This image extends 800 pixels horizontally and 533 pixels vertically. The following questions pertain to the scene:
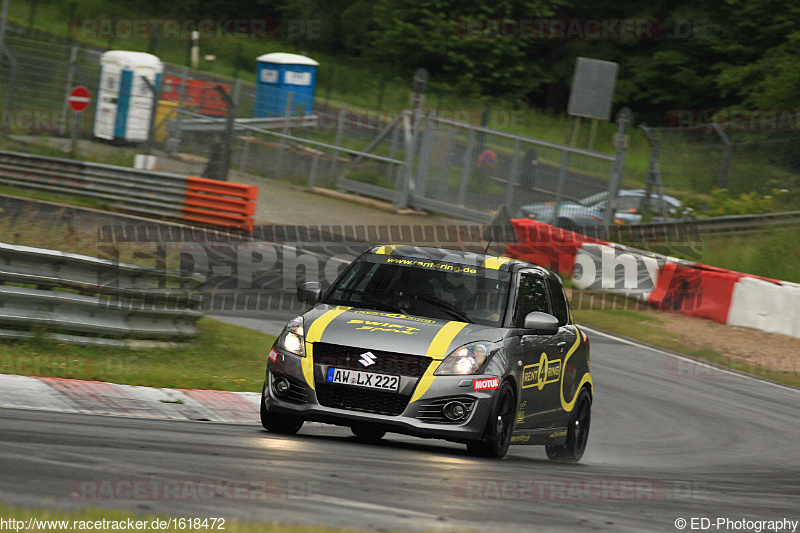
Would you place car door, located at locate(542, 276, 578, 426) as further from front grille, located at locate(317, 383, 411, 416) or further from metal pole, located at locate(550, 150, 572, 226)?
metal pole, located at locate(550, 150, 572, 226)

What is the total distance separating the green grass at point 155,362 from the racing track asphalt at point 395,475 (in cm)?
157

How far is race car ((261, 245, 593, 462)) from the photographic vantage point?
8086 millimetres

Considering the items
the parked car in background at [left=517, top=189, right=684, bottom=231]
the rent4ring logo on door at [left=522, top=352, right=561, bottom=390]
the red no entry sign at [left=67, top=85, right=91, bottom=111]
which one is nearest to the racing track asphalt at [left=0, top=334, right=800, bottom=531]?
the rent4ring logo on door at [left=522, top=352, right=561, bottom=390]

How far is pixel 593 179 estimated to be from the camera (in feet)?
85.5

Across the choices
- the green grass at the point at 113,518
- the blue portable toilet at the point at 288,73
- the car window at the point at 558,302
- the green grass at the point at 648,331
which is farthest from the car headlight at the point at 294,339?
the blue portable toilet at the point at 288,73

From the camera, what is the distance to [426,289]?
913cm

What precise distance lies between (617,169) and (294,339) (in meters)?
17.9

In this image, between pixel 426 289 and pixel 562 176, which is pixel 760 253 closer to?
pixel 562 176

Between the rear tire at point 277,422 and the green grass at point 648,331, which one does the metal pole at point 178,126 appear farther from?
the rear tire at point 277,422

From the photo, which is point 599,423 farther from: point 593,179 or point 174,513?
point 593,179

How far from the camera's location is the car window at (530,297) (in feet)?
29.9

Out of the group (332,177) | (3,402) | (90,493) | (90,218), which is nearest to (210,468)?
Result: (90,493)

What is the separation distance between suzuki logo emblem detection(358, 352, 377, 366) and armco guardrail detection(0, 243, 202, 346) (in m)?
4.31

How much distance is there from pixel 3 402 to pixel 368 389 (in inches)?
112
